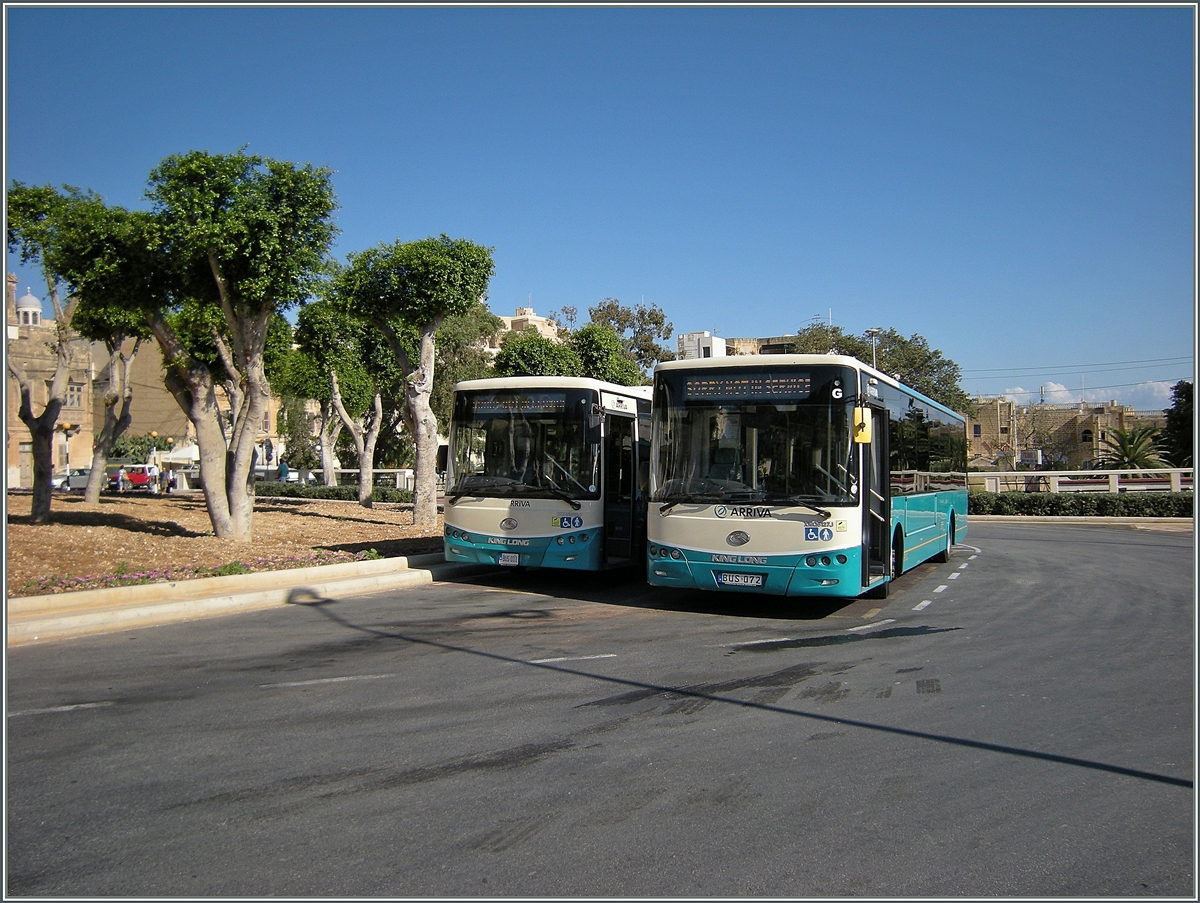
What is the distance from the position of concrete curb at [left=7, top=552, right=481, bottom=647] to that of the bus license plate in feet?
18.7

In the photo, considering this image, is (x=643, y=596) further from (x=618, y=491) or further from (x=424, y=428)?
(x=424, y=428)

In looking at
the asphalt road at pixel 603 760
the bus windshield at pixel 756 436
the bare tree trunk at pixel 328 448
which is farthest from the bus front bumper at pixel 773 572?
the bare tree trunk at pixel 328 448

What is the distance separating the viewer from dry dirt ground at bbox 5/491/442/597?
13.8 m

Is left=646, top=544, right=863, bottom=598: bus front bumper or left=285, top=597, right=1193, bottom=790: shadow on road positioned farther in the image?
left=646, top=544, right=863, bottom=598: bus front bumper

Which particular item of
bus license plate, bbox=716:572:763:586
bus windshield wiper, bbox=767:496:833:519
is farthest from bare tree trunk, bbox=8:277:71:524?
bus windshield wiper, bbox=767:496:833:519

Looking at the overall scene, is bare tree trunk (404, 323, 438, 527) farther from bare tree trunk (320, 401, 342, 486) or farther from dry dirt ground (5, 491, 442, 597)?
bare tree trunk (320, 401, 342, 486)

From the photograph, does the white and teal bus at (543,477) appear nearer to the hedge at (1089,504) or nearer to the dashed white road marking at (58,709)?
the dashed white road marking at (58,709)

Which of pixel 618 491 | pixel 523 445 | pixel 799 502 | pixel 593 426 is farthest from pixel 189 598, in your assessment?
pixel 799 502

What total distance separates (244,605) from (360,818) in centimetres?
823

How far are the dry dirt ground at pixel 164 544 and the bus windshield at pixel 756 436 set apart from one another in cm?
708

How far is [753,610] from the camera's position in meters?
12.7

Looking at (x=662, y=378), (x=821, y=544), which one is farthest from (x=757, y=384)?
(x=821, y=544)

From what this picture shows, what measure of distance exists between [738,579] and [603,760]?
5751mm

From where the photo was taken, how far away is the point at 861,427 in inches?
431
